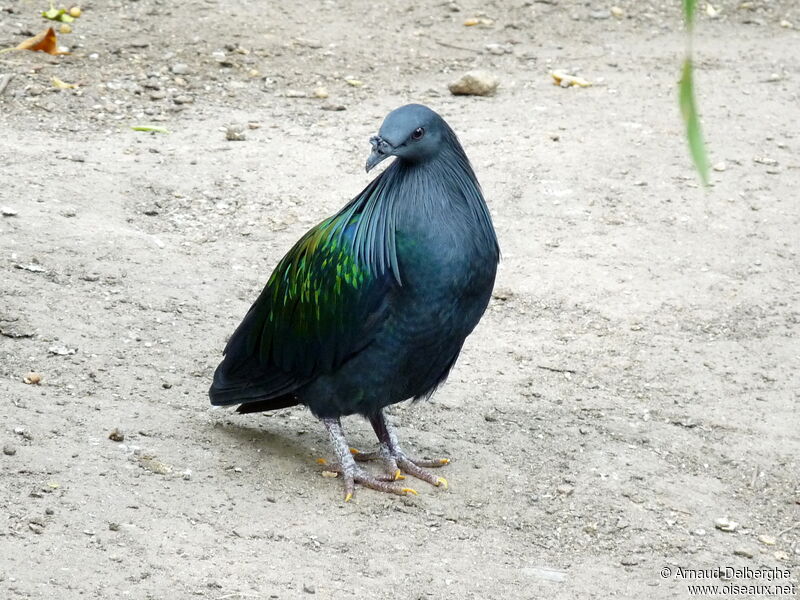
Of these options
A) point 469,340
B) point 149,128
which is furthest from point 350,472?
point 149,128

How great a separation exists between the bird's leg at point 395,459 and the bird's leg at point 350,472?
11 cm

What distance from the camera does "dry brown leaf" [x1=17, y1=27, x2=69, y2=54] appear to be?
905 centimetres

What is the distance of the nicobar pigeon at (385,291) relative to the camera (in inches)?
171

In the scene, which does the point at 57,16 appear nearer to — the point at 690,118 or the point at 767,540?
the point at 767,540

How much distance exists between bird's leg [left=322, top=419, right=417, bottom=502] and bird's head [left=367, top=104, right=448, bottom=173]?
1273 millimetres

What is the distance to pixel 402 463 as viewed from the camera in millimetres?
5031

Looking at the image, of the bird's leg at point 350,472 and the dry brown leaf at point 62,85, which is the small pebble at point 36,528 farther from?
the dry brown leaf at point 62,85

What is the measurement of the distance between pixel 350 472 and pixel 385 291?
0.91 meters

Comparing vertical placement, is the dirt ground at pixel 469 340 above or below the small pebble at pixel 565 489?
above

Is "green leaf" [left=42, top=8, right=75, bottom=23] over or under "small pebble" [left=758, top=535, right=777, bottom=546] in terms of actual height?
over

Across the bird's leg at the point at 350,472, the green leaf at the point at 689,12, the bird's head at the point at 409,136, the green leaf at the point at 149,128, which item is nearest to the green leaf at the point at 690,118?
the green leaf at the point at 689,12

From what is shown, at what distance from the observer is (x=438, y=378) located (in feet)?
15.4

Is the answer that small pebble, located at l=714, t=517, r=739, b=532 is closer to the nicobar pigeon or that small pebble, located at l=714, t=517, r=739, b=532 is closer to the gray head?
the nicobar pigeon

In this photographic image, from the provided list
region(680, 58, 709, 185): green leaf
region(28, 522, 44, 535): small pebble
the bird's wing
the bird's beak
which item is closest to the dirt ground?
region(28, 522, 44, 535): small pebble
